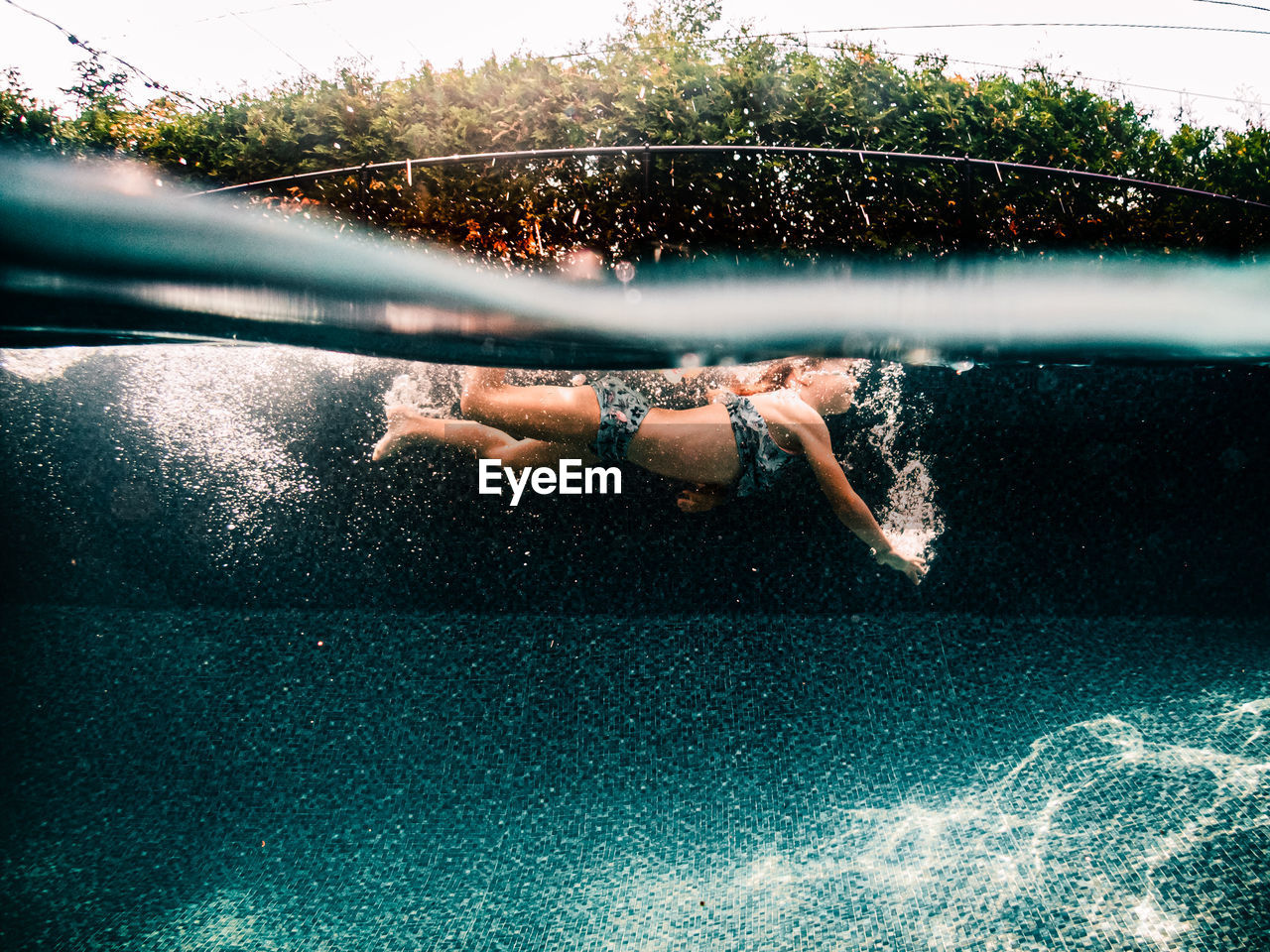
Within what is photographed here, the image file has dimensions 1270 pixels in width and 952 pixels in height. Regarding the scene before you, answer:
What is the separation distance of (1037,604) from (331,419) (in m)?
4.21

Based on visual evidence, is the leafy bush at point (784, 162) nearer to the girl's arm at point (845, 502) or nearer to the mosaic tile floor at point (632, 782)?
the girl's arm at point (845, 502)

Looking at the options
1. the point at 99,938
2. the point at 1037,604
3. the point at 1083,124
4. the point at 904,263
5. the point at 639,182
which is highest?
the point at 1083,124

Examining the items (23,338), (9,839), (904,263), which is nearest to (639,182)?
(904,263)

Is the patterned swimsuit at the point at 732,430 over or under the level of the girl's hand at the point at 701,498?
over

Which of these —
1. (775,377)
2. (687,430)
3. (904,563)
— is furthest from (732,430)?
(904,563)

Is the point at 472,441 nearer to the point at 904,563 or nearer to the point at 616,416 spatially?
the point at 616,416

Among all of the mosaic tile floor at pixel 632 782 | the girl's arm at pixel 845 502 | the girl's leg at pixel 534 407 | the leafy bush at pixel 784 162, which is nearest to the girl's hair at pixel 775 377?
the girl's arm at pixel 845 502

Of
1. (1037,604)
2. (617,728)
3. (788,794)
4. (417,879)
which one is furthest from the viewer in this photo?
(1037,604)

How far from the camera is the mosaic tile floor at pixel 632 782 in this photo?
6.56 ft

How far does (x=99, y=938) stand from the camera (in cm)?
202

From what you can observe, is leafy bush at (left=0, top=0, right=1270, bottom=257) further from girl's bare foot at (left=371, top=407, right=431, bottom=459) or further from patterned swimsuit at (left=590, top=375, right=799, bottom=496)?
girl's bare foot at (left=371, top=407, right=431, bottom=459)

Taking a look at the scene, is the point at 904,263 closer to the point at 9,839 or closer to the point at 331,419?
the point at 331,419

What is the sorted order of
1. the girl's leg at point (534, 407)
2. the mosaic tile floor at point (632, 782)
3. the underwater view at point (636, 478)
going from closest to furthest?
the mosaic tile floor at point (632, 782) → the underwater view at point (636, 478) → the girl's leg at point (534, 407)

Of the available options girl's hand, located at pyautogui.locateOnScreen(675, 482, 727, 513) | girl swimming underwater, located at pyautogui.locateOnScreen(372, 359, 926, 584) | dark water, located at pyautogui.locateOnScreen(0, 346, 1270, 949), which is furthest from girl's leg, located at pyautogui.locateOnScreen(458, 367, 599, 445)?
girl's hand, located at pyautogui.locateOnScreen(675, 482, 727, 513)
